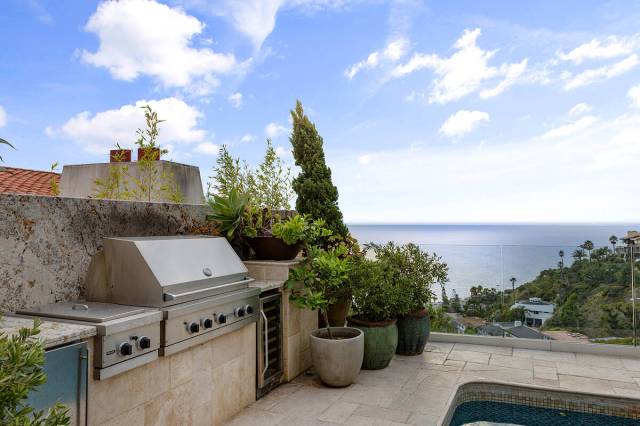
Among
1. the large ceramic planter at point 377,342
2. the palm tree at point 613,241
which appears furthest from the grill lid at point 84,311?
the palm tree at point 613,241

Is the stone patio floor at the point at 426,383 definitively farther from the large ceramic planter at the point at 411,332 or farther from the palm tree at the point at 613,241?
the palm tree at the point at 613,241

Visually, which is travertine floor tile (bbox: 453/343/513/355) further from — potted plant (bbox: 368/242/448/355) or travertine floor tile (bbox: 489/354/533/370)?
potted plant (bbox: 368/242/448/355)

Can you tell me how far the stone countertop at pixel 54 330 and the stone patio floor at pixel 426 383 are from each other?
5.65 feet

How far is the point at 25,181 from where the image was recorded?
30.6 feet

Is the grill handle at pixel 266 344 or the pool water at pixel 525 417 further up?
the grill handle at pixel 266 344

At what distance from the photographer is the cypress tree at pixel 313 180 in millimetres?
6289

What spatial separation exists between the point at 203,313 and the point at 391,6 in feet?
20.0

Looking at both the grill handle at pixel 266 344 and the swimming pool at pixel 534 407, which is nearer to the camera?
the grill handle at pixel 266 344

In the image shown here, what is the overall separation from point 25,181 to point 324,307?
8159 mm

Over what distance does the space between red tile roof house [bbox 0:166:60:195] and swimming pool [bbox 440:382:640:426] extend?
301 inches

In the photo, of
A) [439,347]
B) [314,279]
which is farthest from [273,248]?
[439,347]

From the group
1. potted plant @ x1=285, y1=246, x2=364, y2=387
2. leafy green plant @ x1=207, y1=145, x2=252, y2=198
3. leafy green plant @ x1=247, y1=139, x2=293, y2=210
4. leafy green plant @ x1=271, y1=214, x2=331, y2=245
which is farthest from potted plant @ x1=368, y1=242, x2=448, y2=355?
leafy green plant @ x1=207, y1=145, x2=252, y2=198

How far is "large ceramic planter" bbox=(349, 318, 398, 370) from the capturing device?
481 centimetres

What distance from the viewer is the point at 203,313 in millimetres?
3209
